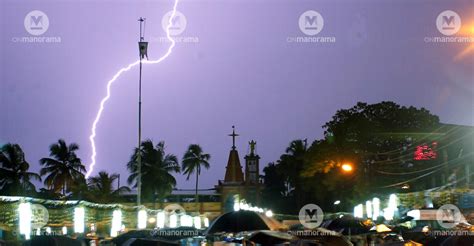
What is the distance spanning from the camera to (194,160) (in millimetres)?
76500

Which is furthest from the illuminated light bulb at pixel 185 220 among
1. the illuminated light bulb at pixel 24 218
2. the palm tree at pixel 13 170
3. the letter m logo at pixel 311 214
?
the illuminated light bulb at pixel 24 218

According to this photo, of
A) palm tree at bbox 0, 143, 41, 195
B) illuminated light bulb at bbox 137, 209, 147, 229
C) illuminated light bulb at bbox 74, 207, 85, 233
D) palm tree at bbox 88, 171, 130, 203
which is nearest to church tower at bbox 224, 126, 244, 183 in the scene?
palm tree at bbox 88, 171, 130, 203

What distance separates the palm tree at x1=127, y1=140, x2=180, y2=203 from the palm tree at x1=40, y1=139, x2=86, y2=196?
26.9 ft

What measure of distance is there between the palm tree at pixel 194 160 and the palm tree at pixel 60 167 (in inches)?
890

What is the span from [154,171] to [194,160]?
13.4m

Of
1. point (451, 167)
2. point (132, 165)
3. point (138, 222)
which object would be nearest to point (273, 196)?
point (132, 165)

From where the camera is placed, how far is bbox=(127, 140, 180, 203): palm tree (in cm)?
6297

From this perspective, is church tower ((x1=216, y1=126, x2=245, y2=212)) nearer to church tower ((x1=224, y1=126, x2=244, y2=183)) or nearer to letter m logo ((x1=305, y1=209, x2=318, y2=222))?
church tower ((x1=224, y1=126, x2=244, y2=183))

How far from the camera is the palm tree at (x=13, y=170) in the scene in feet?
146

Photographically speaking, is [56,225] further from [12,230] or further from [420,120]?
[420,120]

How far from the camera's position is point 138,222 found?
88.7ft

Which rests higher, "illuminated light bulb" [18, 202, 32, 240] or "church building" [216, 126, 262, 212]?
"church building" [216, 126, 262, 212]

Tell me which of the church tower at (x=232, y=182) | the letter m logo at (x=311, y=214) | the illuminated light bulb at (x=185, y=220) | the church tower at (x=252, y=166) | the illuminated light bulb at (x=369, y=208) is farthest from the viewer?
the church tower at (x=252, y=166)

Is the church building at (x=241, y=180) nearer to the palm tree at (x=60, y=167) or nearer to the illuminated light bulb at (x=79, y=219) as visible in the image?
the palm tree at (x=60, y=167)
